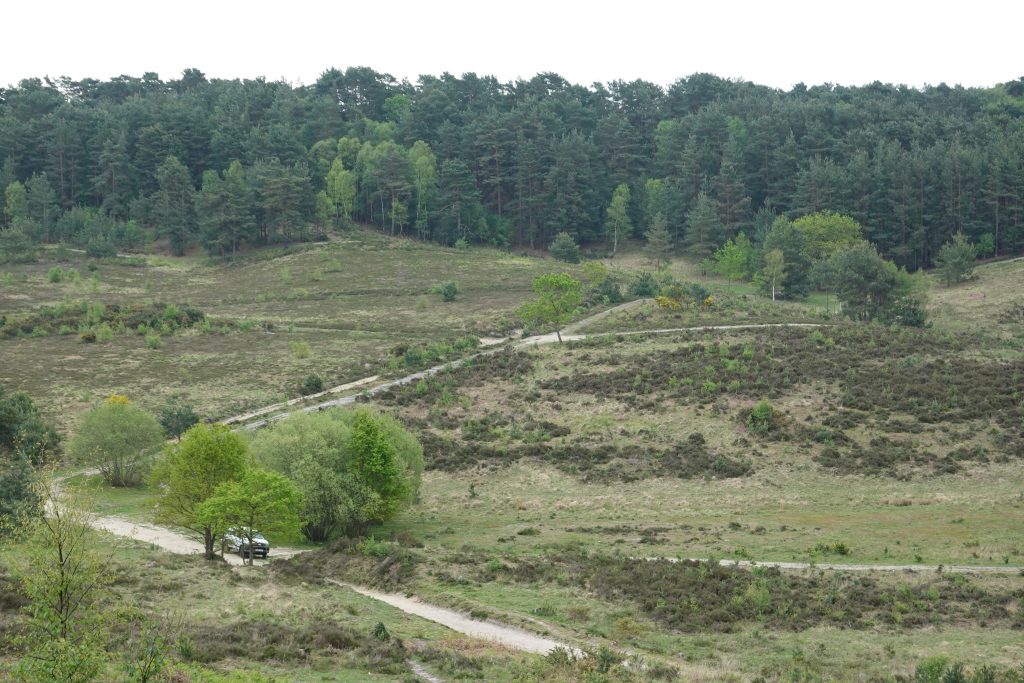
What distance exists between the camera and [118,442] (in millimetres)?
55062

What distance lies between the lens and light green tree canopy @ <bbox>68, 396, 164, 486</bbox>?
5488 cm

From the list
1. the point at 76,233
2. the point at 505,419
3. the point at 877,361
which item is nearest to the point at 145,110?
the point at 76,233

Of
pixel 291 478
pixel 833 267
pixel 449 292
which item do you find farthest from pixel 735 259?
pixel 291 478

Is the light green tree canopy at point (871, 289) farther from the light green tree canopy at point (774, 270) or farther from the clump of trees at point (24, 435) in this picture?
the clump of trees at point (24, 435)

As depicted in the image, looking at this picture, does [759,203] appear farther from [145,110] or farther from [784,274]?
[145,110]

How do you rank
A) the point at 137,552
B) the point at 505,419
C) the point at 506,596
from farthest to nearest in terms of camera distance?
the point at 505,419 → the point at 137,552 → the point at 506,596

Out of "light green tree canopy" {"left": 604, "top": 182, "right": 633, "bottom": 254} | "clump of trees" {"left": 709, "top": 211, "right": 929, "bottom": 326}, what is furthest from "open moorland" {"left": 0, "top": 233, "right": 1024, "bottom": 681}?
"light green tree canopy" {"left": 604, "top": 182, "right": 633, "bottom": 254}

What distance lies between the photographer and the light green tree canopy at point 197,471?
136 ft

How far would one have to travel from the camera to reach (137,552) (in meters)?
39.9

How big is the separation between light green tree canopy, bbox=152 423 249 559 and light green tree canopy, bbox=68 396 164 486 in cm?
1272

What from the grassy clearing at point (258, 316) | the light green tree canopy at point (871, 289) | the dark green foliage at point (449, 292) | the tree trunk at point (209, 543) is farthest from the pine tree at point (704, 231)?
the tree trunk at point (209, 543)

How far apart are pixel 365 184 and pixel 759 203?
57082 mm

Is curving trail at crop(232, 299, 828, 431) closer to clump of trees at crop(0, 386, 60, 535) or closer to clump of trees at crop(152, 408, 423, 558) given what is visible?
clump of trees at crop(0, 386, 60, 535)

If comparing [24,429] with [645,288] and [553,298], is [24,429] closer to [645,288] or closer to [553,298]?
[553,298]
